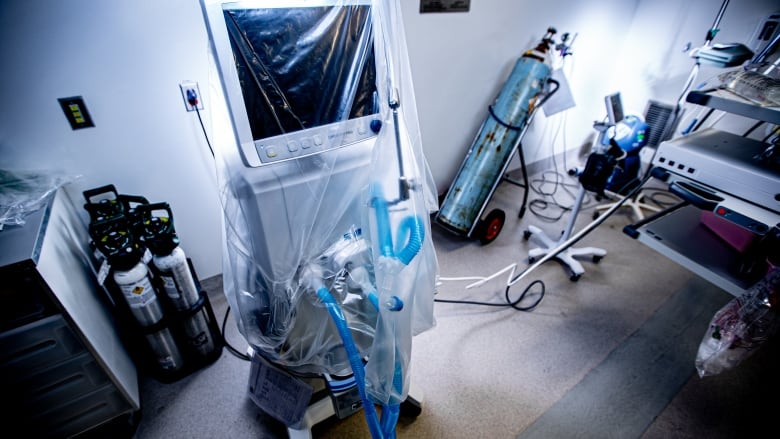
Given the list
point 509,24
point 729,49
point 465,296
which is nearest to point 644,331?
point 465,296

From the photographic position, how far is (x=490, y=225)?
206cm

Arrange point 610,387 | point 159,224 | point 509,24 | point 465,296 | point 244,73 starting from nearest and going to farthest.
Answer: point 244,73 → point 159,224 → point 610,387 → point 465,296 → point 509,24

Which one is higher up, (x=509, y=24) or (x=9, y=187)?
(x=509, y=24)

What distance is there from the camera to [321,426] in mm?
1189

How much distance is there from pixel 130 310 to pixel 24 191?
49 centimetres

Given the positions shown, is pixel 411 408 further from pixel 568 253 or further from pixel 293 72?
pixel 568 253

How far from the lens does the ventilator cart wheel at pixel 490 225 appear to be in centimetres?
205

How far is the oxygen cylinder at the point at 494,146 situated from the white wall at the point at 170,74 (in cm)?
24

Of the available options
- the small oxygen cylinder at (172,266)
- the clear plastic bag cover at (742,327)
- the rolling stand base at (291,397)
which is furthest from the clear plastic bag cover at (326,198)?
the clear plastic bag cover at (742,327)

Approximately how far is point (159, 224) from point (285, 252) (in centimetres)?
68

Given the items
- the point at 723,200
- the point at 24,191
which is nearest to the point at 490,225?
the point at 723,200

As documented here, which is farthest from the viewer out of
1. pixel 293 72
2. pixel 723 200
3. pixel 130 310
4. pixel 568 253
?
pixel 568 253

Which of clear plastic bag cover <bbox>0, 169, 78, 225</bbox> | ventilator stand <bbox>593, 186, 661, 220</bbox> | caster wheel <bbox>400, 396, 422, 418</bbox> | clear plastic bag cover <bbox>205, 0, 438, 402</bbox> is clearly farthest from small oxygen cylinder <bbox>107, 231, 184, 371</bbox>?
ventilator stand <bbox>593, 186, 661, 220</bbox>

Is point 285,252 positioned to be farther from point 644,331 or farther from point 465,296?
point 644,331
